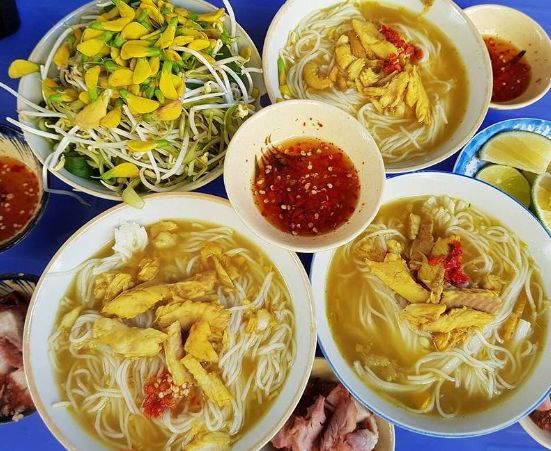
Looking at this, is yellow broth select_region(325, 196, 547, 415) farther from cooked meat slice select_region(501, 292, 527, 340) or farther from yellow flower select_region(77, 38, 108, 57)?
yellow flower select_region(77, 38, 108, 57)

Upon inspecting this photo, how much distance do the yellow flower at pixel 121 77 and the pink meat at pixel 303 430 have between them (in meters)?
1.74

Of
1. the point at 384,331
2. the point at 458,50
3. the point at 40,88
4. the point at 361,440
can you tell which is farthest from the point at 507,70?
the point at 40,88

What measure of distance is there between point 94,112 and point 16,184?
27.8 inches

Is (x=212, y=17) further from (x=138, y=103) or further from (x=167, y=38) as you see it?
(x=138, y=103)

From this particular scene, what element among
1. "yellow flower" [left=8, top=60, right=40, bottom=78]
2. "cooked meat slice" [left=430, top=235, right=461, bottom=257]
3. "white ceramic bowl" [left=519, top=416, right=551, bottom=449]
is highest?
"yellow flower" [left=8, top=60, right=40, bottom=78]

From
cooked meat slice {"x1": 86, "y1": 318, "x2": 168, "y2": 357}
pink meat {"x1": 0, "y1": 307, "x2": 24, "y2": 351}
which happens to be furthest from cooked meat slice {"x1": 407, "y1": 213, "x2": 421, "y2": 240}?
pink meat {"x1": 0, "y1": 307, "x2": 24, "y2": 351}

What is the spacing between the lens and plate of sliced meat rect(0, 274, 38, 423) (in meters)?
2.40

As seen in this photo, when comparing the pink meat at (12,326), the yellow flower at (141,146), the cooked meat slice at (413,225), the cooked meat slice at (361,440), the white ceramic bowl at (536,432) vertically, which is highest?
the yellow flower at (141,146)

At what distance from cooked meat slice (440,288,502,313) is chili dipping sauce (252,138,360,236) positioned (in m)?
0.60

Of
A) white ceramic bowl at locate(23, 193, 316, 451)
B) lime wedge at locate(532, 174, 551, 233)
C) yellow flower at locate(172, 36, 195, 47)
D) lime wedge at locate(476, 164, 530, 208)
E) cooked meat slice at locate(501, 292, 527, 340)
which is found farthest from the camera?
lime wedge at locate(476, 164, 530, 208)

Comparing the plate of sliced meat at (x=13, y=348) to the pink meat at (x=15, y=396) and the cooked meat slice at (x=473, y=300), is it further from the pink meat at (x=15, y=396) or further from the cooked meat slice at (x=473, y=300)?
the cooked meat slice at (x=473, y=300)

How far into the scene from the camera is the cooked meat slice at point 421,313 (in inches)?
94.1

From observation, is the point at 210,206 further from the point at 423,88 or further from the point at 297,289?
the point at 423,88

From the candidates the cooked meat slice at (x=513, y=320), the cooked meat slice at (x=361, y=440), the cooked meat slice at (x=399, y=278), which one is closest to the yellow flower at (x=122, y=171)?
the cooked meat slice at (x=399, y=278)
